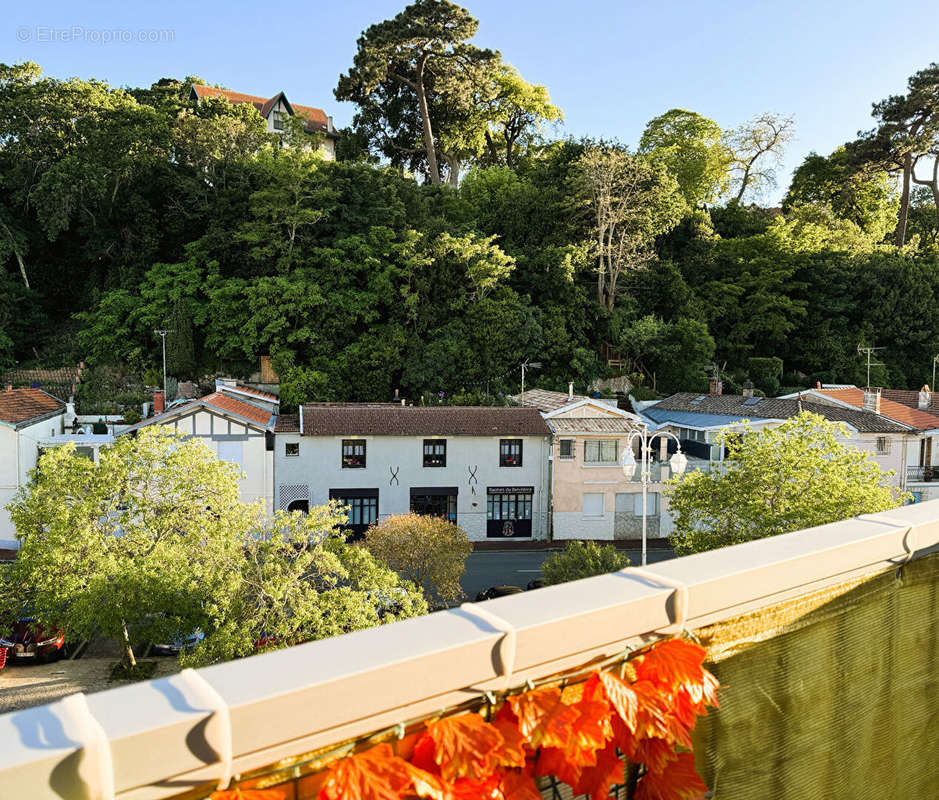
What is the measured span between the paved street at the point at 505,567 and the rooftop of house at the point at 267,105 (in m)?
37.4

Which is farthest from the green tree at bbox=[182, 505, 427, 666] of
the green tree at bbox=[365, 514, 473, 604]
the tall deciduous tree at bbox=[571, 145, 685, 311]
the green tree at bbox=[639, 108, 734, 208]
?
the green tree at bbox=[639, 108, 734, 208]

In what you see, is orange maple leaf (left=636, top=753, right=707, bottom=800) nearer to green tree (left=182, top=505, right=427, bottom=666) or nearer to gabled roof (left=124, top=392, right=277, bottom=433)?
green tree (left=182, top=505, right=427, bottom=666)

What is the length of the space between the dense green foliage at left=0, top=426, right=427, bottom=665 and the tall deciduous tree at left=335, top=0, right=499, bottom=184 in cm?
3626

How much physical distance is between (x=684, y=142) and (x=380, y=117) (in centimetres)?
2142

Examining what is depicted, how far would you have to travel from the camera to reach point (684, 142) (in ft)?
169

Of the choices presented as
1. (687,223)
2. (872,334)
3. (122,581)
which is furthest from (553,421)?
(872,334)

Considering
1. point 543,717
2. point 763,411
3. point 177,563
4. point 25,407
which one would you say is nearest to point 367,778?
point 543,717

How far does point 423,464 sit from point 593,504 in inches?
267

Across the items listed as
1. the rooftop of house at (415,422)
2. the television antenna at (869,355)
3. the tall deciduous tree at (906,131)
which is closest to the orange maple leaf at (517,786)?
the rooftop of house at (415,422)

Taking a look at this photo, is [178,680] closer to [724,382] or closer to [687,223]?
[724,382]

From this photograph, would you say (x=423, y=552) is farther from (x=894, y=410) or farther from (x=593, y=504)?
(x=894, y=410)

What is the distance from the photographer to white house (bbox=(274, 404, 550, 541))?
2688 centimetres

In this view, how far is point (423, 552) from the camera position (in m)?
19.9

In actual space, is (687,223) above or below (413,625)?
above
